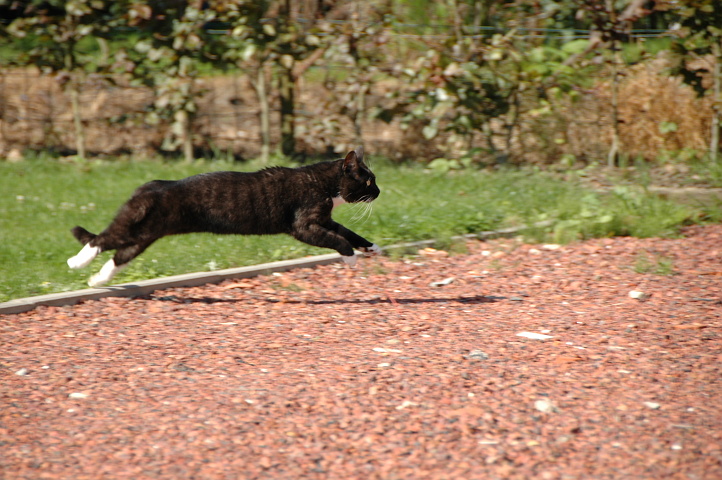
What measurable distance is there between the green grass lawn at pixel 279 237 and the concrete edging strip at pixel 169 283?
21cm

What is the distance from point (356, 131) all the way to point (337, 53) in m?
1.10

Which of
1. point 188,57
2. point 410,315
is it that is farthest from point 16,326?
point 188,57

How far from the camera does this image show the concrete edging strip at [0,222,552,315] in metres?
5.25

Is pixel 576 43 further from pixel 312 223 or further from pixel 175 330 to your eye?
pixel 175 330

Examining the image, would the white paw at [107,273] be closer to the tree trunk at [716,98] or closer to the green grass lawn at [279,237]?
the green grass lawn at [279,237]

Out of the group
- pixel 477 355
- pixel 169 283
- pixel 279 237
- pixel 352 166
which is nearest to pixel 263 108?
pixel 279 237

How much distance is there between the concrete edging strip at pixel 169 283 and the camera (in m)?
5.25

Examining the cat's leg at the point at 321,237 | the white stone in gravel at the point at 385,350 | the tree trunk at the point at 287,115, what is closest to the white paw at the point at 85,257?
the cat's leg at the point at 321,237

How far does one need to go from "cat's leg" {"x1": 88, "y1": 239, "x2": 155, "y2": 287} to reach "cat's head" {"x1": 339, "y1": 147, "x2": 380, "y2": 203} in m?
1.44

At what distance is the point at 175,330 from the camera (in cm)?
485

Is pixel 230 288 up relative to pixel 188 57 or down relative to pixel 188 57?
down

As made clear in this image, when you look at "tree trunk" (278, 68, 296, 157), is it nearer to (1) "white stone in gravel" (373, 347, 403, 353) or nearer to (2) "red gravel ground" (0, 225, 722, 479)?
(2) "red gravel ground" (0, 225, 722, 479)

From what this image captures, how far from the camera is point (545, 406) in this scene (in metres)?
3.63

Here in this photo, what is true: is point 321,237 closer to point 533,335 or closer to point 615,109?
point 533,335
